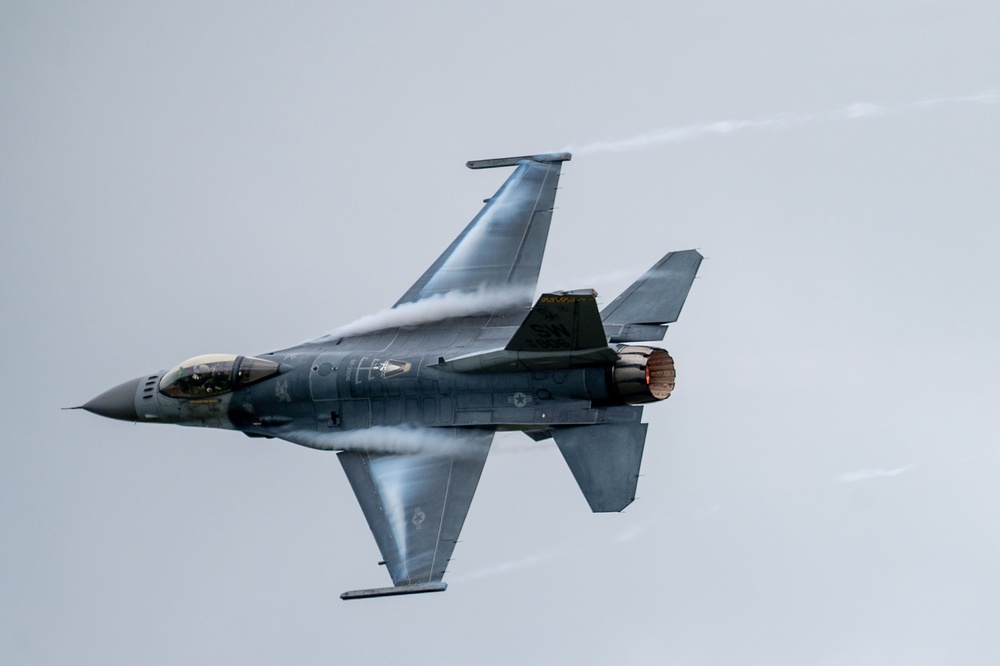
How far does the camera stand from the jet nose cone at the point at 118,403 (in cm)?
3603

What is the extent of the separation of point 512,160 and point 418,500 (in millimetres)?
8281

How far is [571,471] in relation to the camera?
31641 mm

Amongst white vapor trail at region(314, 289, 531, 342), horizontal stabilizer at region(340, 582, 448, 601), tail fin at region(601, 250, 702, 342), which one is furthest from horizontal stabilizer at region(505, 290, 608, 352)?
horizontal stabilizer at region(340, 582, 448, 601)

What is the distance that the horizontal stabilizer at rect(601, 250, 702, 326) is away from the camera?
3244 cm

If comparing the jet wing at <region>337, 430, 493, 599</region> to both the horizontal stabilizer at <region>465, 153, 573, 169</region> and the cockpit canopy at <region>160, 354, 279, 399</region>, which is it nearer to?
the cockpit canopy at <region>160, 354, 279, 399</region>

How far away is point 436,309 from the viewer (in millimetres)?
35219

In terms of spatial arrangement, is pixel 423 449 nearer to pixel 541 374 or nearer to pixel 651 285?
pixel 541 374

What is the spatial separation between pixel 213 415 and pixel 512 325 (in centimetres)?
625

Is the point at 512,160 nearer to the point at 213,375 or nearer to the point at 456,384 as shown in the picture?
the point at 456,384

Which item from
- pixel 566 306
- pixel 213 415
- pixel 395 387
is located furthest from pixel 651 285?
pixel 213 415

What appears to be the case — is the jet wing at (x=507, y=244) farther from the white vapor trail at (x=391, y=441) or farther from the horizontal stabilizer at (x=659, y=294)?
the white vapor trail at (x=391, y=441)

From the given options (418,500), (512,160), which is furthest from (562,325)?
(512,160)

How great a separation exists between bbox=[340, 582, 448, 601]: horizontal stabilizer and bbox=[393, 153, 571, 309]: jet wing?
6.25 metres

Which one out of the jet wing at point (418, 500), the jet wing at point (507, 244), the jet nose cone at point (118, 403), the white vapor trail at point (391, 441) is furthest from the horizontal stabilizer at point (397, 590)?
the jet nose cone at point (118, 403)
